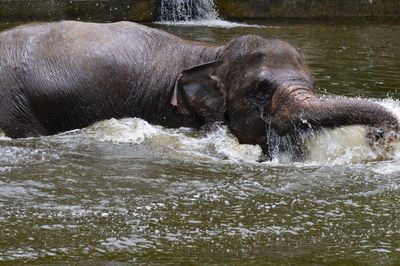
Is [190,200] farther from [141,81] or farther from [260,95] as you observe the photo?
[141,81]

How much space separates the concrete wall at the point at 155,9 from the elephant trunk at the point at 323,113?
10.7 meters

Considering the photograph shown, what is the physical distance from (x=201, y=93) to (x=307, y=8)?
1170 centimetres

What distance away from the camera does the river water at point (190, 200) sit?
497cm

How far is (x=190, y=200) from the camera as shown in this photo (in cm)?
594

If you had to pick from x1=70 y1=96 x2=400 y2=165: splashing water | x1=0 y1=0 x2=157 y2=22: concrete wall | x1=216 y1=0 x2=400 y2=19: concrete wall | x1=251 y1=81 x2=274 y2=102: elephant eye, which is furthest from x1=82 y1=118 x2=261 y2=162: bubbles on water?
x1=216 y1=0 x2=400 y2=19: concrete wall

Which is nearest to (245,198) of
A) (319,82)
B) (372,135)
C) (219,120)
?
(372,135)

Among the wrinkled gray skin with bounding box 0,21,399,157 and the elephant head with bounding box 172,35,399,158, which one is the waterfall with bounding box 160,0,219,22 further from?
the elephant head with bounding box 172,35,399,158

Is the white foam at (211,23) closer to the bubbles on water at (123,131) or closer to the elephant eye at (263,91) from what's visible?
the bubbles on water at (123,131)

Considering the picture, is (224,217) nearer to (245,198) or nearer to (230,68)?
(245,198)

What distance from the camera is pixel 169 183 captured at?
634cm

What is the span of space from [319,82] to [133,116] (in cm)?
366

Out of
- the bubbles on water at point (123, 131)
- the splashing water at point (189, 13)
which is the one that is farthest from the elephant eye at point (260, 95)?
the splashing water at point (189, 13)

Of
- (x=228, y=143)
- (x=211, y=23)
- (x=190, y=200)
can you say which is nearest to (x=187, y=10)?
(x=211, y=23)

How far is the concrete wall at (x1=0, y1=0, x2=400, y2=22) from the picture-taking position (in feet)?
56.6
